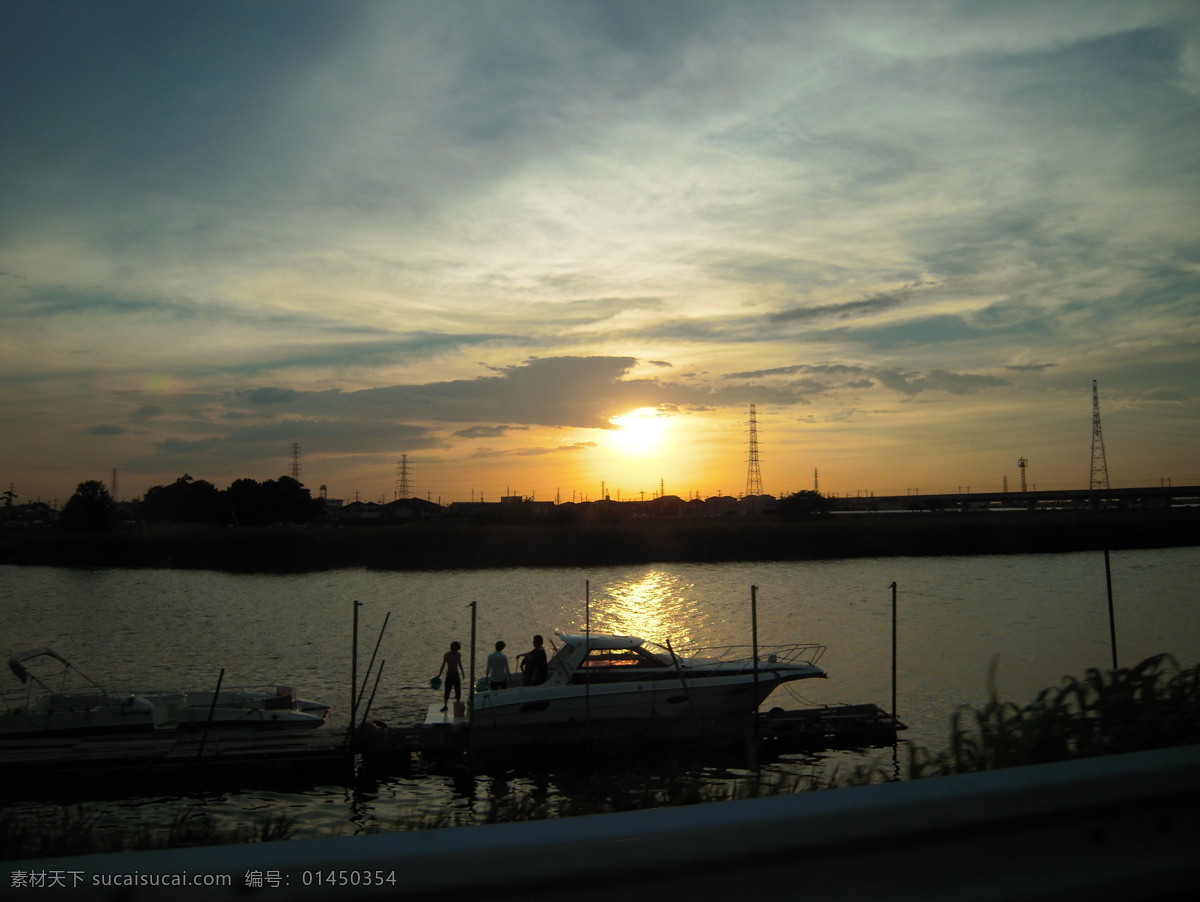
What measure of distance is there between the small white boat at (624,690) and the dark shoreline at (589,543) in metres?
48.3

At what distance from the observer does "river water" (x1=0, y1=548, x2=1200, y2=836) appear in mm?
20875

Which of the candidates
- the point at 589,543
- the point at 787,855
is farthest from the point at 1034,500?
the point at 787,855

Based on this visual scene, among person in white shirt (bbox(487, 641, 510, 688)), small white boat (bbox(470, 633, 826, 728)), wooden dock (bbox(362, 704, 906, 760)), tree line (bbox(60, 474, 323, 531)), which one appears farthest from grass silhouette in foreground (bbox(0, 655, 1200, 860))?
tree line (bbox(60, 474, 323, 531))

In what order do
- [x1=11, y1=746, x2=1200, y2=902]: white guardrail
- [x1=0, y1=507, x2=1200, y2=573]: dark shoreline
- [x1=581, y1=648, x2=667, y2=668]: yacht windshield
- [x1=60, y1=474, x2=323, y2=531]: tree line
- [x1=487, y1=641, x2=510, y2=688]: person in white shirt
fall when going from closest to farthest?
1. [x1=11, y1=746, x2=1200, y2=902]: white guardrail
2. [x1=581, y1=648, x2=667, y2=668]: yacht windshield
3. [x1=487, y1=641, x2=510, y2=688]: person in white shirt
4. [x1=0, y1=507, x2=1200, y2=573]: dark shoreline
5. [x1=60, y1=474, x2=323, y2=531]: tree line

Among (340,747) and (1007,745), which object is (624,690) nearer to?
(340,747)

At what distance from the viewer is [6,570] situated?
253 ft

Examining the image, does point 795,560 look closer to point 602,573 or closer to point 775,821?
point 602,573

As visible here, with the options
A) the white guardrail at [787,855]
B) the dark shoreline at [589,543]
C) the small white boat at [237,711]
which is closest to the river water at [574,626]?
the small white boat at [237,711]

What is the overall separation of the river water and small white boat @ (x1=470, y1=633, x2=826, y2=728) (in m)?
1.64

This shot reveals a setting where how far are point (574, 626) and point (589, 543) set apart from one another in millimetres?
30668

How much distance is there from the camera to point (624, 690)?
70.7ft

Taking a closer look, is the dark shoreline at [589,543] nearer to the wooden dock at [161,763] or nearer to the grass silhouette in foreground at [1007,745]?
the wooden dock at [161,763]

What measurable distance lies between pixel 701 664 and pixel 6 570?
253 feet

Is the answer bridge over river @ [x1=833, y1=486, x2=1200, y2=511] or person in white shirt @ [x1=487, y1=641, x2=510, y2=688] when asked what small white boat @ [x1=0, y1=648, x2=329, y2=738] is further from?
bridge over river @ [x1=833, y1=486, x2=1200, y2=511]
